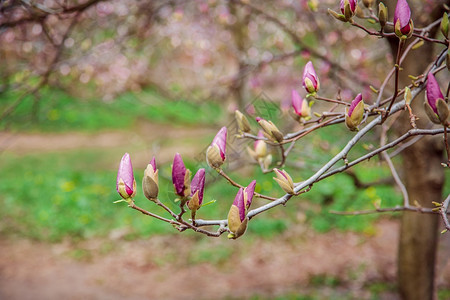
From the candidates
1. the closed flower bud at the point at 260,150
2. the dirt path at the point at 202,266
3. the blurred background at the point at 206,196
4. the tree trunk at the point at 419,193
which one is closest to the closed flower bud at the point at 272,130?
the closed flower bud at the point at 260,150

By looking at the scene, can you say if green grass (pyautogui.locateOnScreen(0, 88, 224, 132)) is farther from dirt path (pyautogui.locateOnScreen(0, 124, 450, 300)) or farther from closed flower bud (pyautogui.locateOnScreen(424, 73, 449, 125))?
closed flower bud (pyautogui.locateOnScreen(424, 73, 449, 125))

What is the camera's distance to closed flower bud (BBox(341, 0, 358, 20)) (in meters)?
1.11

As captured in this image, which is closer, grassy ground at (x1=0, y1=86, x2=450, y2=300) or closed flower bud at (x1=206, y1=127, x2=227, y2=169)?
closed flower bud at (x1=206, y1=127, x2=227, y2=169)

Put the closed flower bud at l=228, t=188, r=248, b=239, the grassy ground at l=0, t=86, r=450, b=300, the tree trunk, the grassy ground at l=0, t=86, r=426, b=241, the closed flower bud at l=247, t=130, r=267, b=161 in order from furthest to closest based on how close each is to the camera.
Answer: the grassy ground at l=0, t=86, r=426, b=241, the grassy ground at l=0, t=86, r=450, b=300, the tree trunk, the closed flower bud at l=247, t=130, r=267, b=161, the closed flower bud at l=228, t=188, r=248, b=239

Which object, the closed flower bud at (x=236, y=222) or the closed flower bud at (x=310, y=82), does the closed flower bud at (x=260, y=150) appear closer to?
the closed flower bud at (x=310, y=82)

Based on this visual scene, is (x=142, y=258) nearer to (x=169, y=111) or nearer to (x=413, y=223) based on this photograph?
(x=413, y=223)

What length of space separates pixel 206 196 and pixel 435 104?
5.49 meters

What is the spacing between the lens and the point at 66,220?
240 inches

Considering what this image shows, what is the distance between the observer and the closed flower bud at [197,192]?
38.6 inches

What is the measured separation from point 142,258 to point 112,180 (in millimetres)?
2611

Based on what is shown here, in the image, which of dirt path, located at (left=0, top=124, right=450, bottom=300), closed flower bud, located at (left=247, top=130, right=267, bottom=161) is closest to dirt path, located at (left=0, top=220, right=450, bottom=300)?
dirt path, located at (left=0, top=124, right=450, bottom=300)

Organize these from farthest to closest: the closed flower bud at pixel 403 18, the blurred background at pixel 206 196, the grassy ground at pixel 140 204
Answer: the grassy ground at pixel 140 204, the blurred background at pixel 206 196, the closed flower bud at pixel 403 18

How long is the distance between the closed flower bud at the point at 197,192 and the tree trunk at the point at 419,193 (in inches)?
71.0

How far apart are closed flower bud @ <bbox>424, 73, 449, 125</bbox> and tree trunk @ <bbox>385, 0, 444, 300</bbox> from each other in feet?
4.95
